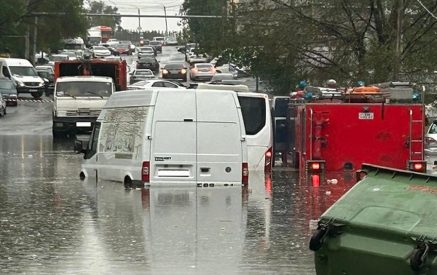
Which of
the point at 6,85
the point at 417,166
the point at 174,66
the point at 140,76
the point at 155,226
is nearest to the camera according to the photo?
the point at 155,226

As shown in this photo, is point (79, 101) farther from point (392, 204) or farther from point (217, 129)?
point (392, 204)

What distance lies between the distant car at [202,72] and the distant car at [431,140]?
48.5 metres

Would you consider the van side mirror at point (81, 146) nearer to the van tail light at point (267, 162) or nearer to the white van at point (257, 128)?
the white van at point (257, 128)

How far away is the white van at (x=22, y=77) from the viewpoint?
216ft

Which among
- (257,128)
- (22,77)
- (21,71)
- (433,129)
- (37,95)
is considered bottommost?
(433,129)

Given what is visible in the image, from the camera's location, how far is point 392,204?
9.18m

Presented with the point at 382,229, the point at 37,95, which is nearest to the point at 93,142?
the point at 382,229

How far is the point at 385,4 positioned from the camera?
139 ft

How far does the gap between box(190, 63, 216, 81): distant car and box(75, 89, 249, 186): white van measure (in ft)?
204

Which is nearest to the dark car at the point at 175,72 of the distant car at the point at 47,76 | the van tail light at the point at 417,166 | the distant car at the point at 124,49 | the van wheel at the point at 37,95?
the distant car at the point at 47,76

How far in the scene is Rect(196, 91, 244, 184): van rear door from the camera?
2012 centimetres

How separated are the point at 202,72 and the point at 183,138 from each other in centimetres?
6449

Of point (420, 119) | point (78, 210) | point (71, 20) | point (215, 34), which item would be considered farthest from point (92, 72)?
point (71, 20)

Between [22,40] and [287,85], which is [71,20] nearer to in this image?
[22,40]
